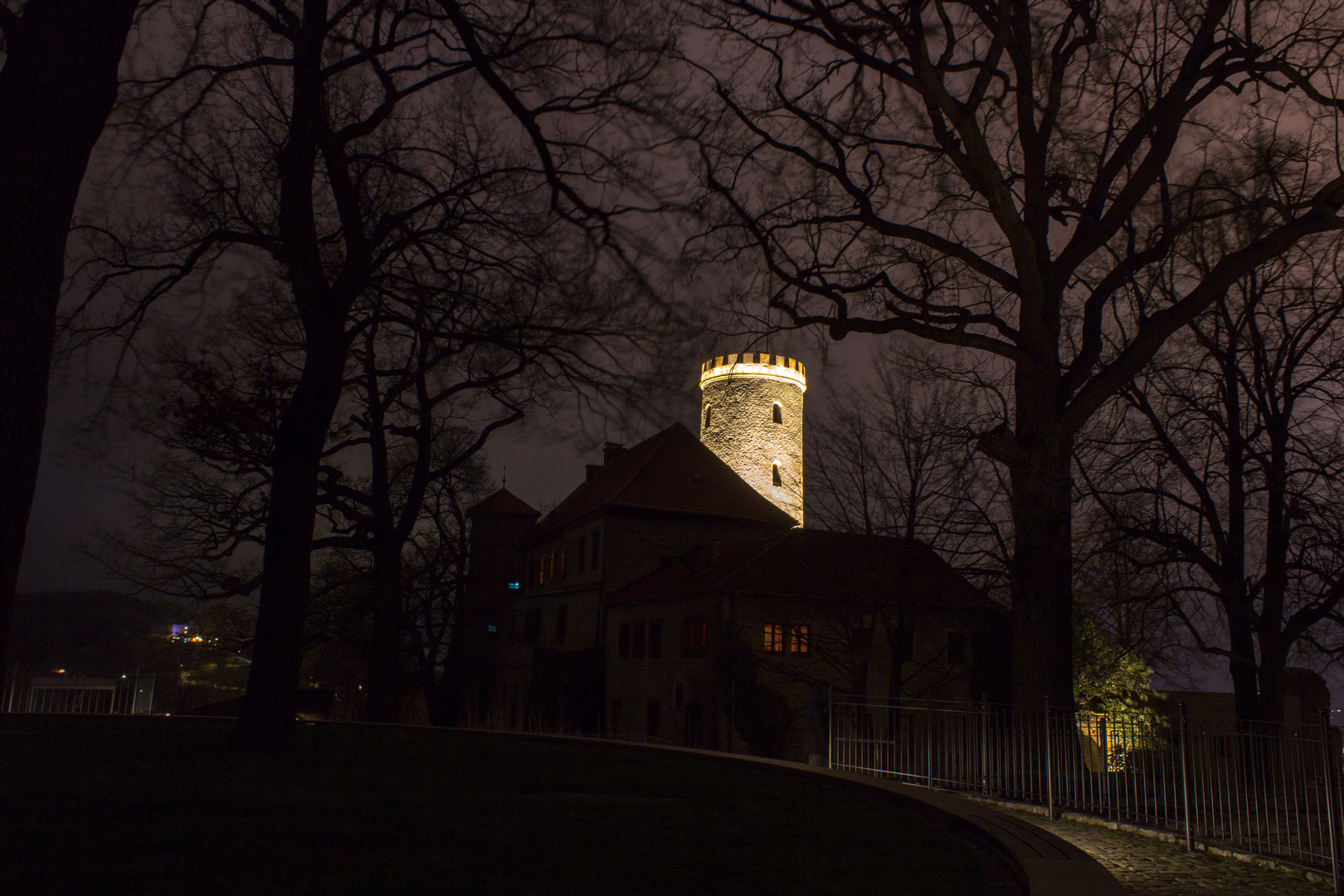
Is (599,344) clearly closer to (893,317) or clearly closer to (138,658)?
(893,317)

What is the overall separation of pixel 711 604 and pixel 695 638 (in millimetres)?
1491

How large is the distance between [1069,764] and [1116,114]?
8.49m

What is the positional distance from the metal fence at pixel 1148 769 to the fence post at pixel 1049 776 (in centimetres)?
1

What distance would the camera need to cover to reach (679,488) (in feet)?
140

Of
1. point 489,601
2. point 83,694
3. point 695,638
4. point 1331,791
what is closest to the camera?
point 1331,791

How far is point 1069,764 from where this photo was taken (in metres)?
11.3

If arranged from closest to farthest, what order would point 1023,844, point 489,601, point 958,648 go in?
1. point 1023,844
2. point 958,648
3. point 489,601

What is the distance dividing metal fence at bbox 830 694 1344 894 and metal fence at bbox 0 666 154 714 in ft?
60.3

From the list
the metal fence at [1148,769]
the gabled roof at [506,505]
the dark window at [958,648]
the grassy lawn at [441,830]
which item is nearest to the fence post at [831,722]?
the metal fence at [1148,769]

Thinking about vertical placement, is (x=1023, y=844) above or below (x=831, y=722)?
below

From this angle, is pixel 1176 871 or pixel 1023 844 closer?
pixel 1023 844

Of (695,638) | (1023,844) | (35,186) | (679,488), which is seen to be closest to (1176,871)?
(1023,844)

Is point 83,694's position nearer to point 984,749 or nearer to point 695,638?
point 695,638

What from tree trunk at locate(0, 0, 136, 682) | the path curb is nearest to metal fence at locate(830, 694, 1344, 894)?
the path curb
